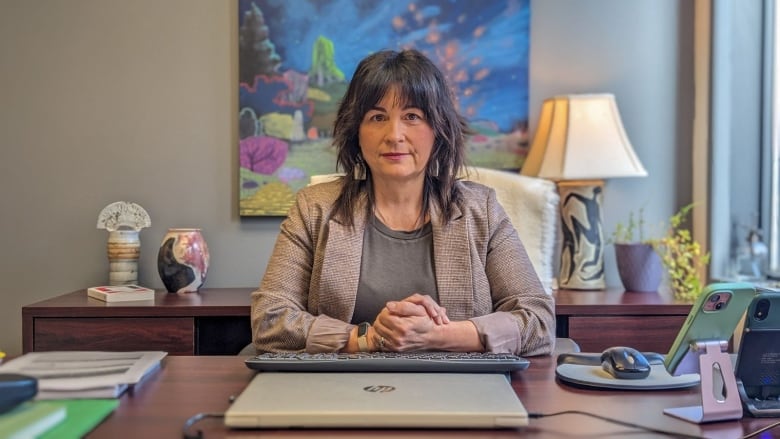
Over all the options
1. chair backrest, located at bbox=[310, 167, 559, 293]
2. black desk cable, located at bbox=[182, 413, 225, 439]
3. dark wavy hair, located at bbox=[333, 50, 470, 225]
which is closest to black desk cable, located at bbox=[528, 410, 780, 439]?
black desk cable, located at bbox=[182, 413, 225, 439]

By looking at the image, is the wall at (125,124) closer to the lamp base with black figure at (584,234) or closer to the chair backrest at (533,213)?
the lamp base with black figure at (584,234)

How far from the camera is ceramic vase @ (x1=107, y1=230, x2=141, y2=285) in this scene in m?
2.55

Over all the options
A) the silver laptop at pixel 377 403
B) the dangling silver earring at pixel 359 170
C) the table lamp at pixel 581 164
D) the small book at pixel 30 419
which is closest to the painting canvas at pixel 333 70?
the table lamp at pixel 581 164

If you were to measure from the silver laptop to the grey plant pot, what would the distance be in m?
1.58

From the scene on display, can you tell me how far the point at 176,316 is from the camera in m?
2.22

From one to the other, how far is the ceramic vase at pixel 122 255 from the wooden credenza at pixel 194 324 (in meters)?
0.26

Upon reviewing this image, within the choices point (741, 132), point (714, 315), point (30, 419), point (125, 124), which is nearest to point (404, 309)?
point (714, 315)

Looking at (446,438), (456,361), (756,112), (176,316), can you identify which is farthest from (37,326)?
(756,112)

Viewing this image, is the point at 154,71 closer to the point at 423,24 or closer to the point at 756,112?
the point at 423,24

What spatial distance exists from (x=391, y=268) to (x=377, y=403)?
784 millimetres

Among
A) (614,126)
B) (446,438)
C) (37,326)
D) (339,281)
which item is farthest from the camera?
(614,126)

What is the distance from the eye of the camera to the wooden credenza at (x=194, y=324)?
7.23ft

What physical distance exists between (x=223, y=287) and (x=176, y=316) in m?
0.49

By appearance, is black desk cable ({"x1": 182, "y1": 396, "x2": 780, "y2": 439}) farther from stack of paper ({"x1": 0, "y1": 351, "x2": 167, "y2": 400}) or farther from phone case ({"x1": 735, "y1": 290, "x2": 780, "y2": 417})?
stack of paper ({"x1": 0, "y1": 351, "x2": 167, "y2": 400})
